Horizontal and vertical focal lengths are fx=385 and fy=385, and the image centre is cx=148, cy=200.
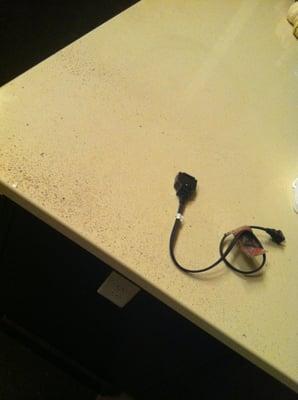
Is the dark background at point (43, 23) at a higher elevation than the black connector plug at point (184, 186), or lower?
lower

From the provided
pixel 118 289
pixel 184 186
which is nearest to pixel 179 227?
pixel 184 186

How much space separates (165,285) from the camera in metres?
0.55

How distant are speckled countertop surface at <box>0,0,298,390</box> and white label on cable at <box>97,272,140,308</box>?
0.14 meters

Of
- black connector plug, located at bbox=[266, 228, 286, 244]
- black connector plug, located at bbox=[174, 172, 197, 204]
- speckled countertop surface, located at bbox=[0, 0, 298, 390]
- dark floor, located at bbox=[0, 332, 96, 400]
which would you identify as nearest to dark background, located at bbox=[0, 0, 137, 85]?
speckled countertop surface, located at bbox=[0, 0, 298, 390]

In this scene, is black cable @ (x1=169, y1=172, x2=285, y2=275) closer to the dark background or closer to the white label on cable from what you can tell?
the white label on cable

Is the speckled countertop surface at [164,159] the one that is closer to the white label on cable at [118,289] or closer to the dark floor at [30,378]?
the white label on cable at [118,289]

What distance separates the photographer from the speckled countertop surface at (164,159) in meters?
0.56

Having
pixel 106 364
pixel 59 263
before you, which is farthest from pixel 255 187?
pixel 106 364

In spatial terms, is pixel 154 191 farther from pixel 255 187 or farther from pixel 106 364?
pixel 106 364

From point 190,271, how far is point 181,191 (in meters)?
0.15

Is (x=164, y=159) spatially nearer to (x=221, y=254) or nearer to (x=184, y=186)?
(x=184, y=186)

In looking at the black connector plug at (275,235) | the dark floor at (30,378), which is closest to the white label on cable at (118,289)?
the black connector plug at (275,235)

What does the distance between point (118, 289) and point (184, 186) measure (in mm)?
226

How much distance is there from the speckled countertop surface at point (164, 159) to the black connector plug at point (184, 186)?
17 millimetres
